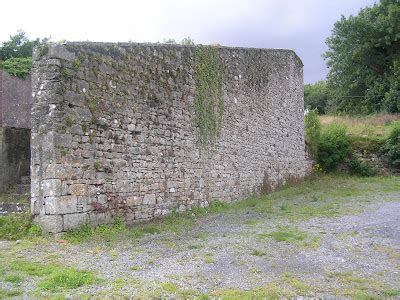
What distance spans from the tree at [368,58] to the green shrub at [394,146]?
316 inches

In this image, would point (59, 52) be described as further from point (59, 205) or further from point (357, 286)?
point (357, 286)

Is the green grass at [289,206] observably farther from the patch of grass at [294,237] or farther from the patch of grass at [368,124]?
the patch of grass at [368,124]

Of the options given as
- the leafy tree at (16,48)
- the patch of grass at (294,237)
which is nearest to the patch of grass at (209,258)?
the patch of grass at (294,237)

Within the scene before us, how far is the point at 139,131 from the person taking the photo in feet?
30.4

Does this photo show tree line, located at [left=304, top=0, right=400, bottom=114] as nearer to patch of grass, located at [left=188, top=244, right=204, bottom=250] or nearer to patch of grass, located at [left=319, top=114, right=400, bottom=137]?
patch of grass, located at [left=319, top=114, right=400, bottom=137]

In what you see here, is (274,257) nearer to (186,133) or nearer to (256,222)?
(256,222)

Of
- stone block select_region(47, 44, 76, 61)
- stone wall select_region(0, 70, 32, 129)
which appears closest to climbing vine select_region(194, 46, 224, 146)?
stone block select_region(47, 44, 76, 61)

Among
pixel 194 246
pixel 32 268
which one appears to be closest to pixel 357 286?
pixel 194 246

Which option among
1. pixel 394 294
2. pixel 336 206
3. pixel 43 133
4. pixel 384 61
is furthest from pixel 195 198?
pixel 384 61

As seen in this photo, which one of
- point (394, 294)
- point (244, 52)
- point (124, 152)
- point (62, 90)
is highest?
point (244, 52)

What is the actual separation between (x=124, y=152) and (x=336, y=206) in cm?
612

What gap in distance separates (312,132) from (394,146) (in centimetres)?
389

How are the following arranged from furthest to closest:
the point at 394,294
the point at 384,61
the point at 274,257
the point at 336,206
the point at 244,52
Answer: the point at 384,61
the point at 244,52
the point at 336,206
the point at 274,257
the point at 394,294

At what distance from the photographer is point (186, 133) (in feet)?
35.9
